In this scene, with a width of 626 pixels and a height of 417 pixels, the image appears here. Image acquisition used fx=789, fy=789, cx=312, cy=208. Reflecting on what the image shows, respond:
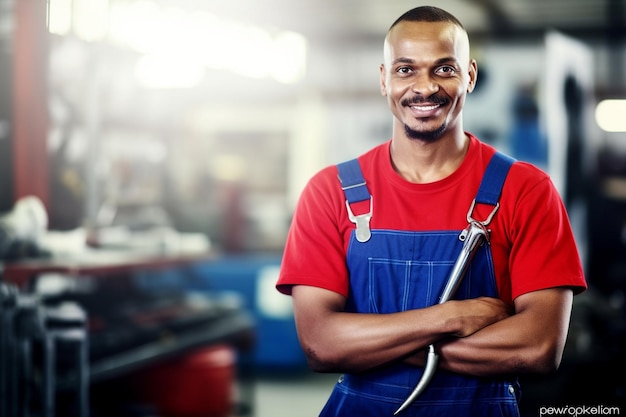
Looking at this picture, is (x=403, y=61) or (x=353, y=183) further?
(x=353, y=183)

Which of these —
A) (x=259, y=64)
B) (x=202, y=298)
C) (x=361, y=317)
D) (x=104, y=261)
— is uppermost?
(x=259, y=64)

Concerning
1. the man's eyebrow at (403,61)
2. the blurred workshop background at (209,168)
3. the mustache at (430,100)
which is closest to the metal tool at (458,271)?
the mustache at (430,100)

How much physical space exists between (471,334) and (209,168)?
23.2 feet

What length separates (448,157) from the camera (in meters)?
1.77

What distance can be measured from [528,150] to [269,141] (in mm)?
2969

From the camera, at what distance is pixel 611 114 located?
820 centimetres

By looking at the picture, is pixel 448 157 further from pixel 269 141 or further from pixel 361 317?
pixel 269 141

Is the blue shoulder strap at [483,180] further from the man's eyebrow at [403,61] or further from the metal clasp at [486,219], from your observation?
the man's eyebrow at [403,61]

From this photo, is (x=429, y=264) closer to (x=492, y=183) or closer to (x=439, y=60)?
(x=492, y=183)

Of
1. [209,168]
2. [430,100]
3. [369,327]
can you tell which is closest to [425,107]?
[430,100]

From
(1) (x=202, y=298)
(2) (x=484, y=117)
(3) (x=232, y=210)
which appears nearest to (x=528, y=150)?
(2) (x=484, y=117)

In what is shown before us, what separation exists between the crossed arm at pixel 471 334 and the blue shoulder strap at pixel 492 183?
212 mm

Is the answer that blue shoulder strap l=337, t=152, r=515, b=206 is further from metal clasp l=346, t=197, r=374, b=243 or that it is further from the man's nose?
the man's nose

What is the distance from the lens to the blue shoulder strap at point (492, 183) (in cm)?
169
